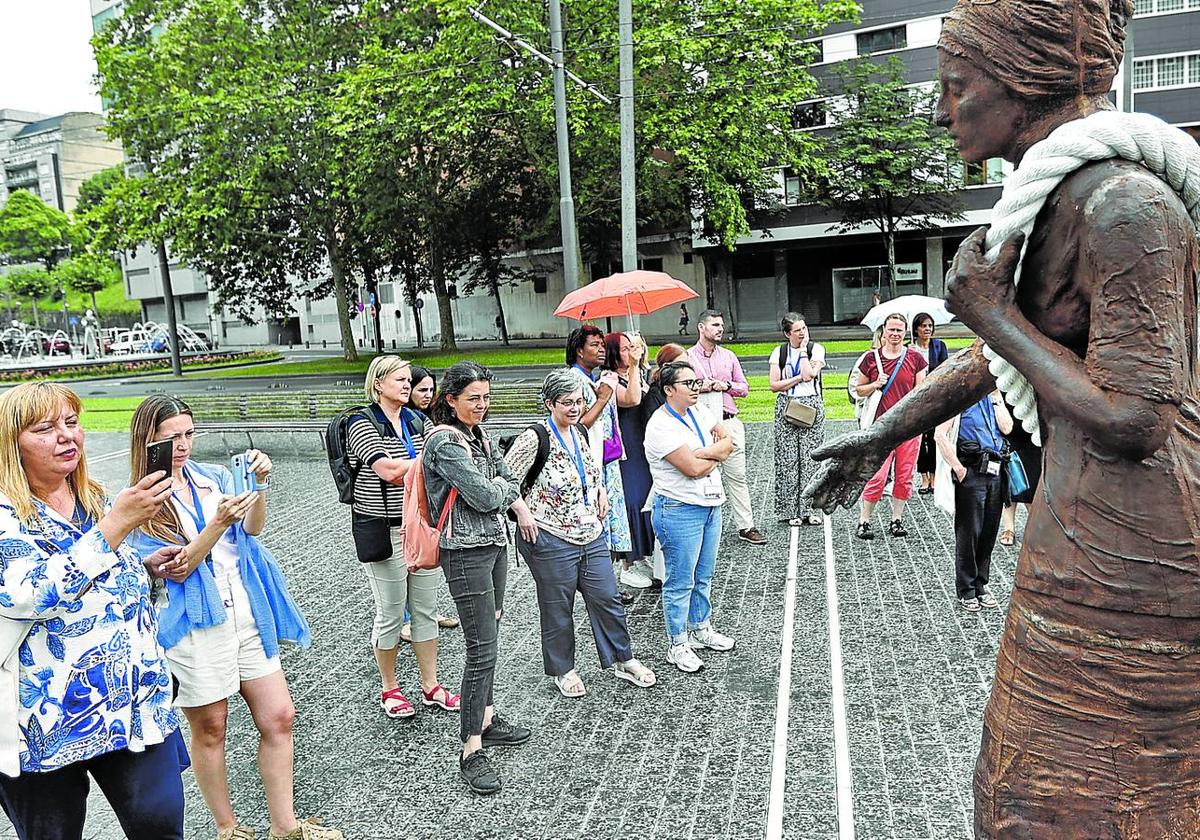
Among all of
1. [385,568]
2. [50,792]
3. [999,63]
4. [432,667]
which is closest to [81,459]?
[50,792]

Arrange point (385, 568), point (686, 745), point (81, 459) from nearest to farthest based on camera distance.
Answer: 1. point (81, 459)
2. point (686, 745)
3. point (385, 568)

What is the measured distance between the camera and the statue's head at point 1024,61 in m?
1.69

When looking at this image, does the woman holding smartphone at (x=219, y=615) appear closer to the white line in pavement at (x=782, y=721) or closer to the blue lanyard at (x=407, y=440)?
the blue lanyard at (x=407, y=440)

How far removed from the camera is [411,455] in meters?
5.31

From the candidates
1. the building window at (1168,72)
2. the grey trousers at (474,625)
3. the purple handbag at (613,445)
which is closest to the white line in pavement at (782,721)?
the grey trousers at (474,625)

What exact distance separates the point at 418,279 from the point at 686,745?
31.2 metres

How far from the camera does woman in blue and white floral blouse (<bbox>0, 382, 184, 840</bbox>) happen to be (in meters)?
2.70

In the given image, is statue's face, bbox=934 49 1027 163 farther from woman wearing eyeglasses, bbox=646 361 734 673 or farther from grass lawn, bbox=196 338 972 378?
grass lawn, bbox=196 338 972 378

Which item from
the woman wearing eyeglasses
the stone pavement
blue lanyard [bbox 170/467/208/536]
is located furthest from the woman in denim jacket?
the woman wearing eyeglasses

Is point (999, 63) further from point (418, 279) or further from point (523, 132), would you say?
point (418, 279)

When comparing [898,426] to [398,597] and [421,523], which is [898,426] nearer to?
[421,523]

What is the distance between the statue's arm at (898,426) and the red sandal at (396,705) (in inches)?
147

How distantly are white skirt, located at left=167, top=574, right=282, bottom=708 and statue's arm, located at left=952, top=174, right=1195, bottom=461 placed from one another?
335 cm

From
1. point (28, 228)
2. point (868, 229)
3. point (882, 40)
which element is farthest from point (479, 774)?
point (28, 228)
